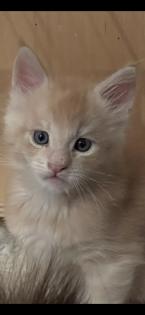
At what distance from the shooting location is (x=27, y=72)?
1.19m

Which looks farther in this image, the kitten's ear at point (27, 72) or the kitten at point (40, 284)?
the kitten's ear at point (27, 72)

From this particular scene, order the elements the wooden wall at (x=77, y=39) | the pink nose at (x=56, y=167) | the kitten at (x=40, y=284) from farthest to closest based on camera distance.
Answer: the wooden wall at (x=77, y=39) < the pink nose at (x=56, y=167) < the kitten at (x=40, y=284)

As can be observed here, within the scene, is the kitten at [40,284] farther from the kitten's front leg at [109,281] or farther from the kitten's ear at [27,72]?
the kitten's ear at [27,72]

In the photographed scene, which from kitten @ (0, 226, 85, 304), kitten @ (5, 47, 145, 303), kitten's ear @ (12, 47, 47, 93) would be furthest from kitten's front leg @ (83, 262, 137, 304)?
kitten's ear @ (12, 47, 47, 93)

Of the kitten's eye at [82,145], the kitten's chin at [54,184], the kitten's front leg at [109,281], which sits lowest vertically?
the kitten's front leg at [109,281]

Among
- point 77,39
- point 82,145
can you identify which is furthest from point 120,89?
point 77,39

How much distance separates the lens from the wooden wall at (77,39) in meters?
1.47

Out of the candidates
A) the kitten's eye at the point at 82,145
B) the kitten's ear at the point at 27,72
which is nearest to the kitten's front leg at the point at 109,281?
the kitten's eye at the point at 82,145

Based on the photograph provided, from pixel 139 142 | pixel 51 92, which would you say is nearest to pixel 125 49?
pixel 139 142

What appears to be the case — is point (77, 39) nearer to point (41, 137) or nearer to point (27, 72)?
point (27, 72)

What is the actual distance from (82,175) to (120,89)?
0.21 m

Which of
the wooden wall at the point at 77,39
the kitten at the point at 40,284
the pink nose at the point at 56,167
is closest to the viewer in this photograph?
the kitten at the point at 40,284

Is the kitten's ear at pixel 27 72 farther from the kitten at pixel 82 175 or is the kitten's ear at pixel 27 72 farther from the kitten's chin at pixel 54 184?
the kitten's chin at pixel 54 184

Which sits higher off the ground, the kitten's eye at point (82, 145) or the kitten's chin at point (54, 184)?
the kitten's eye at point (82, 145)
